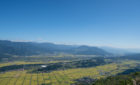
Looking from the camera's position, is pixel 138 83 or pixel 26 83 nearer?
pixel 138 83

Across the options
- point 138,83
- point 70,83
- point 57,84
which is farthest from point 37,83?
point 138,83

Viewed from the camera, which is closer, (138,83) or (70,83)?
(138,83)

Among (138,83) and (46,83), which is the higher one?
(138,83)

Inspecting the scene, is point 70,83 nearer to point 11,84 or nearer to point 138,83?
point 11,84

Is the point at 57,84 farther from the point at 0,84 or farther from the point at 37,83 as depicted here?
the point at 0,84

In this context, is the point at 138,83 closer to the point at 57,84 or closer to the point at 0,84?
the point at 57,84

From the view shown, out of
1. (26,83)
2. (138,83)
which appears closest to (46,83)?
(26,83)

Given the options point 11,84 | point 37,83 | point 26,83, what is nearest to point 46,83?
point 37,83

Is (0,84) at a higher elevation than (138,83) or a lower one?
lower
